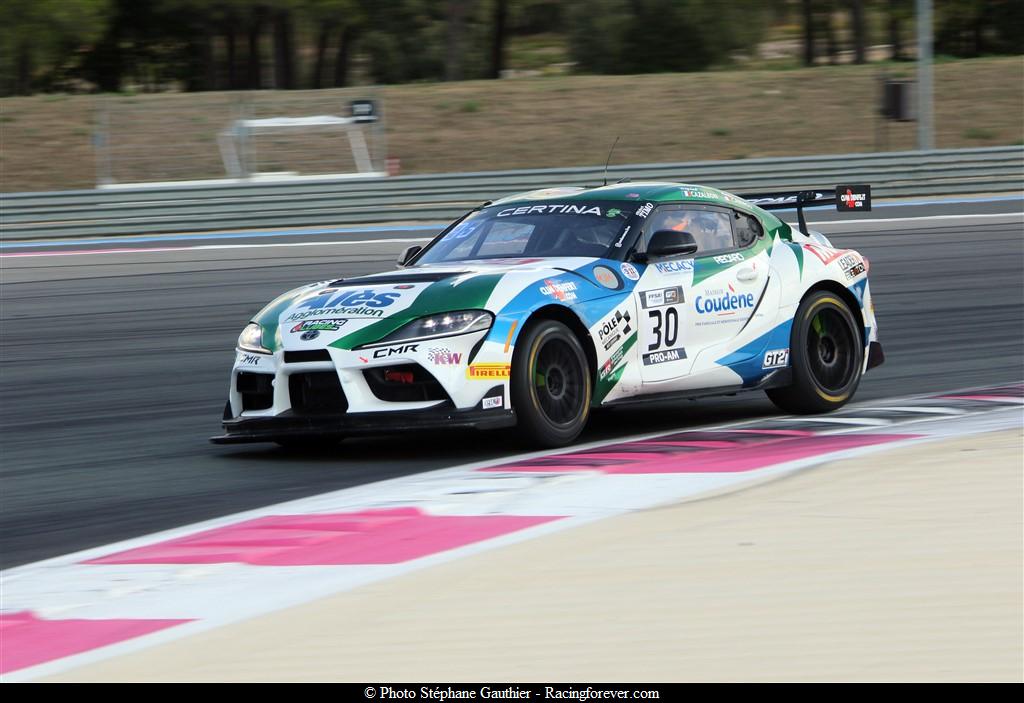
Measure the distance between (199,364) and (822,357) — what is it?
4.93m

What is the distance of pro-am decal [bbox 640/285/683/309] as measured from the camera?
26.4ft

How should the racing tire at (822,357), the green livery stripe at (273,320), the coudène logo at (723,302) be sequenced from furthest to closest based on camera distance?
the racing tire at (822,357), the coudène logo at (723,302), the green livery stripe at (273,320)

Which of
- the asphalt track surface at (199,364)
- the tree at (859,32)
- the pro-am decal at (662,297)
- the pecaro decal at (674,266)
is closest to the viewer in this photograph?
the asphalt track surface at (199,364)

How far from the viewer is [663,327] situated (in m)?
8.15

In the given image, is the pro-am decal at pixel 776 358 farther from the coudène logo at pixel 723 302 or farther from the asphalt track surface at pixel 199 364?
the asphalt track surface at pixel 199 364

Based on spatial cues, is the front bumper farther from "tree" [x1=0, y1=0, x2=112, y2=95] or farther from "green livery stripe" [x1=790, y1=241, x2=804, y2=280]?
"tree" [x1=0, y1=0, x2=112, y2=95]

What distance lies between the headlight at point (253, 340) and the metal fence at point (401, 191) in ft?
48.4

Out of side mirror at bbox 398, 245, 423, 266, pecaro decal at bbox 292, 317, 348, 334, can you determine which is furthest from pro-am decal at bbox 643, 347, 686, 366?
pecaro decal at bbox 292, 317, 348, 334

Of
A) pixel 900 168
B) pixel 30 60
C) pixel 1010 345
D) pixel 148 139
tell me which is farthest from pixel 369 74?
pixel 1010 345

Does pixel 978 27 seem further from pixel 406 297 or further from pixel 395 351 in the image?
pixel 395 351

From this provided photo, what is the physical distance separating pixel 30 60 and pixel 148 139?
21.1 meters

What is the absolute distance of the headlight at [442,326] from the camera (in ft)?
24.0

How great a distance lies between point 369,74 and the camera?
181 ft

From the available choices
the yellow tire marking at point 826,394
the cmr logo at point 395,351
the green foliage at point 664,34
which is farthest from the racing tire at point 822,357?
the green foliage at point 664,34
